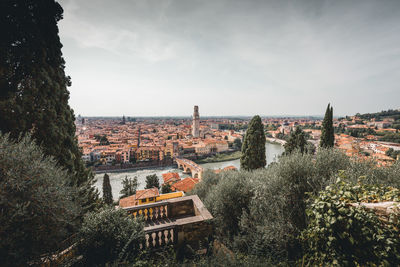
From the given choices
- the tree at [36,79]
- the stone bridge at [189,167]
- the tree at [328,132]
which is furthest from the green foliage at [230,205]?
the stone bridge at [189,167]

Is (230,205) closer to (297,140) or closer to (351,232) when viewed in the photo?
(351,232)

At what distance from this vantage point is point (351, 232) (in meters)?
2.08

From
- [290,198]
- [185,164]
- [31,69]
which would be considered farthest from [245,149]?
[185,164]

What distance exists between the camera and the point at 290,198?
3.79m

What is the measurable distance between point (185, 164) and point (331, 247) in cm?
3462

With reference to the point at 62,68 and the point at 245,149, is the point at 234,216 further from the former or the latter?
the point at 245,149

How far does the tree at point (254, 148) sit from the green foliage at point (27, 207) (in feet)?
32.7

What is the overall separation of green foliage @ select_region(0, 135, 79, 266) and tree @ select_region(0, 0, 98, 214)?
3.05ft

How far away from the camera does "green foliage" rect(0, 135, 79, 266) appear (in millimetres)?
1741

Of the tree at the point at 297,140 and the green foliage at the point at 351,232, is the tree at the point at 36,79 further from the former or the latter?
the tree at the point at 297,140

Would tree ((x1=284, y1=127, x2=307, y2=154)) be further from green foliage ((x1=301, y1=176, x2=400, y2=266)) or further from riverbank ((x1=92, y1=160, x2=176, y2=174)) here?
riverbank ((x1=92, y1=160, x2=176, y2=174))

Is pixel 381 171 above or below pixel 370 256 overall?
above

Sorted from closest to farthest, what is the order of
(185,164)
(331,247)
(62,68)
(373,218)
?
(373,218) → (331,247) → (62,68) → (185,164)

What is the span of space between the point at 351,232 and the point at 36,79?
567 cm
